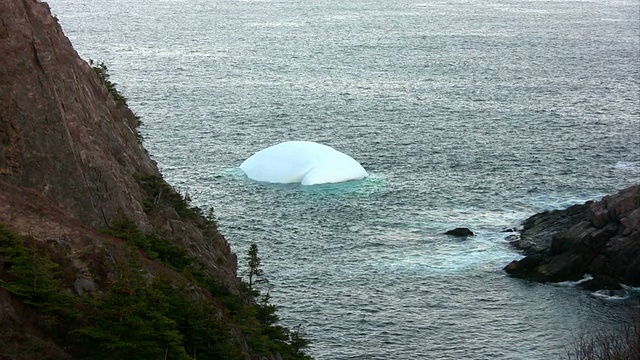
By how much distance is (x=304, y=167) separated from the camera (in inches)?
4070

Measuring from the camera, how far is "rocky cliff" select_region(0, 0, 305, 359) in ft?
116

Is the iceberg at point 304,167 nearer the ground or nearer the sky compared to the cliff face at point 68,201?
nearer the sky

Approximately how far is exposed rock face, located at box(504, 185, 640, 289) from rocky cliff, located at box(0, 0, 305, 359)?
32.5 meters

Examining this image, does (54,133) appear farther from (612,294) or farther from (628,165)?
(628,165)

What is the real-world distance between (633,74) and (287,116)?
67.3 m

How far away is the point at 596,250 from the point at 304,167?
35.1 m

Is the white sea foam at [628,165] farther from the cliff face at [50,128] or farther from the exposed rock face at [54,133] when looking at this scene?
the cliff face at [50,128]

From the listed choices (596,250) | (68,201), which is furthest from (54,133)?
(596,250)

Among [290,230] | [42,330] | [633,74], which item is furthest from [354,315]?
[633,74]

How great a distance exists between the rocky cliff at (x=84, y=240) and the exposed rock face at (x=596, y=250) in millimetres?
32522

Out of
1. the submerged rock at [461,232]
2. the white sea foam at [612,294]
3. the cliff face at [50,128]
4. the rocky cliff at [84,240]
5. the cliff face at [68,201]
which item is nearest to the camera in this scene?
the rocky cliff at [84,240]

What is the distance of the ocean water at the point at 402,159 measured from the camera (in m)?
72.1

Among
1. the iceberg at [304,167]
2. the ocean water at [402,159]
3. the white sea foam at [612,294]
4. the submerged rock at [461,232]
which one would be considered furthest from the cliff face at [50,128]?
the iceberg at [304,167]

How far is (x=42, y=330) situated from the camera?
35.2 metres
